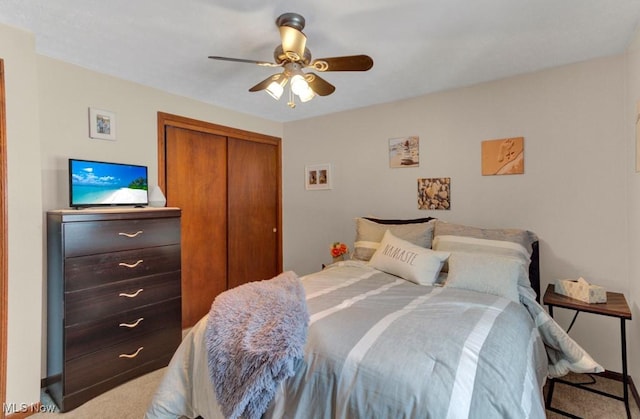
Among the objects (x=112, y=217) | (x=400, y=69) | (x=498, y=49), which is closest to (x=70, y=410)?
(x=112, y=217)

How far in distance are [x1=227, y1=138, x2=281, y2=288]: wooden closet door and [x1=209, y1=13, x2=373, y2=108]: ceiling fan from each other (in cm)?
178

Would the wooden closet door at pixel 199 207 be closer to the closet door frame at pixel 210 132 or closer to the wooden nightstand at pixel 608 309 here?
the closet door frame at pixel 210 132

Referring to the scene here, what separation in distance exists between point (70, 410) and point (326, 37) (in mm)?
2772

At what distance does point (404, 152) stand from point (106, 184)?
8.49 feet

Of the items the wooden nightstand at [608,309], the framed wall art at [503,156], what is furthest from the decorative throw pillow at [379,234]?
the wooden nightstand at [608,309]

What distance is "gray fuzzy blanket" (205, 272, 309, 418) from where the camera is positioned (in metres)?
1.24

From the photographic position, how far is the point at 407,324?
1.37m

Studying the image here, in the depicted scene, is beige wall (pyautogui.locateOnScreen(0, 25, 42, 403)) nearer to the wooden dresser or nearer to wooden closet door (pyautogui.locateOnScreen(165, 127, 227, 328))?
the wooden dresser

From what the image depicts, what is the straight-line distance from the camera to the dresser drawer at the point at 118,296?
6.47 ft

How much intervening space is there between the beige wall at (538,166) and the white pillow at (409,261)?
2.57 ft

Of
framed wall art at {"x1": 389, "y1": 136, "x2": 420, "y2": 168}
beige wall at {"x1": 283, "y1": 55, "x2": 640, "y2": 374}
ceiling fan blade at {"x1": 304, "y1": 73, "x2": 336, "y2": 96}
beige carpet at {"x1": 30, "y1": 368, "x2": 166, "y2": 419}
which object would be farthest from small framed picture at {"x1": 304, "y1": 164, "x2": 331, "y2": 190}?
beige carpet at {"x1": 30, "y1": 368, "x2": 166, "y2": 419}

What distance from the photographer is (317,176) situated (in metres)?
3.78

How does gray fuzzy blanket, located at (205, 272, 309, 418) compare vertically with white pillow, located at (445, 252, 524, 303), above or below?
below

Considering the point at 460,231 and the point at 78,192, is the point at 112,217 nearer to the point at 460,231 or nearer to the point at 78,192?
the point at 78,192
